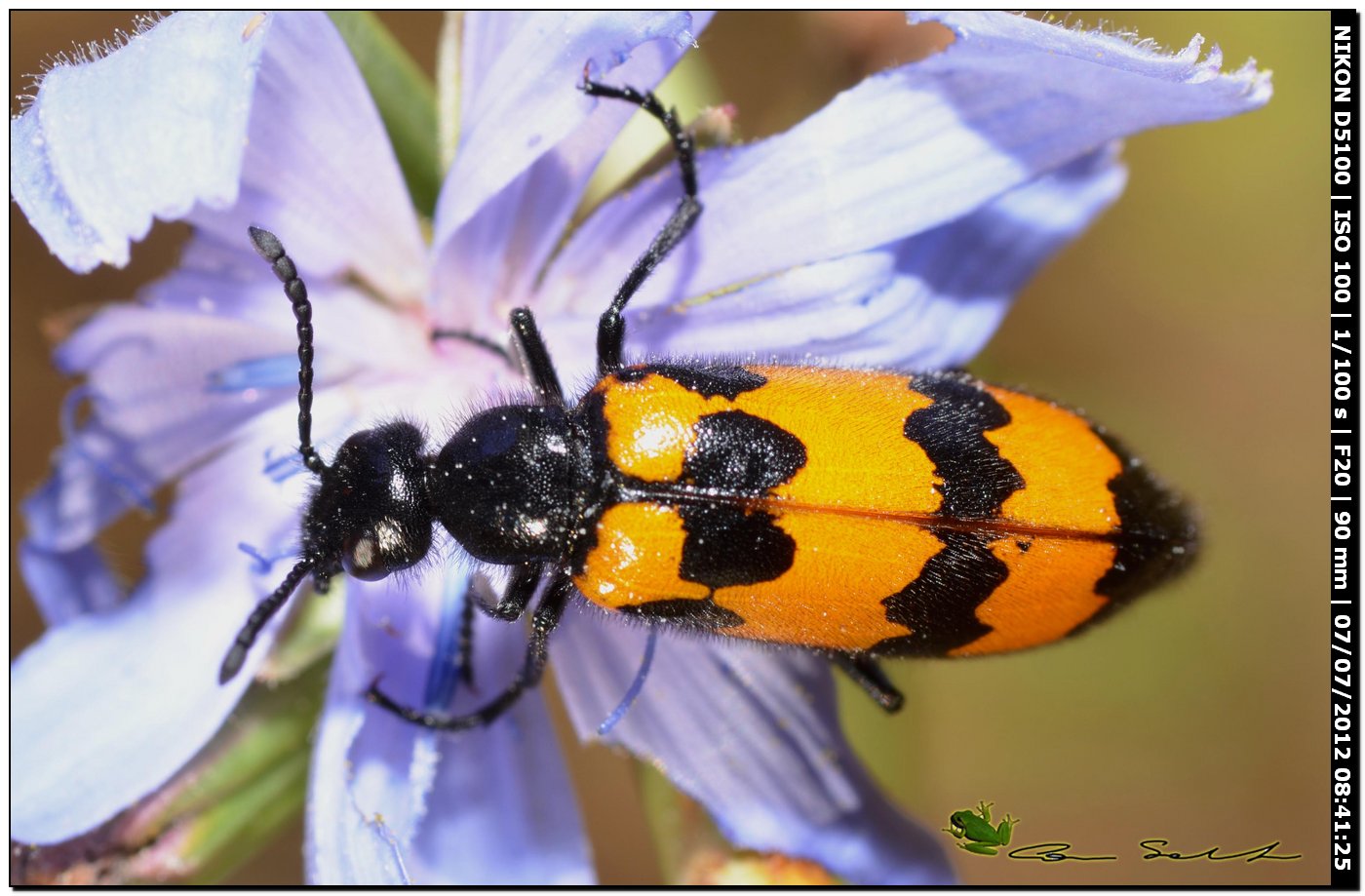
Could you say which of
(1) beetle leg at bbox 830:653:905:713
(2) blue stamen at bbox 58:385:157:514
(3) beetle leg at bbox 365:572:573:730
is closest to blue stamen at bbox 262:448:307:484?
(2) blue stamen at bbox 58:385:157:514

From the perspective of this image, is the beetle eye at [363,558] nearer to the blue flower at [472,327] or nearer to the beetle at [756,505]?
the beetle at [756,505]

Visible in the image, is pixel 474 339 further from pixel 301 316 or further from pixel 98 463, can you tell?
pixel 98 463

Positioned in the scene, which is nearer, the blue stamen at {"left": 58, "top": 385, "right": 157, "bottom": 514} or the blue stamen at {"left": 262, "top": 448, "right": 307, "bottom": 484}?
the blue stamen at {"left": 262, "top": 448, "right": 307, "bottom": 484}

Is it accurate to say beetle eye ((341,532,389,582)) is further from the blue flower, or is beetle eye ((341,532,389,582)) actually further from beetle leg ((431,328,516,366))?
beetle leg ((431,328,516,366))

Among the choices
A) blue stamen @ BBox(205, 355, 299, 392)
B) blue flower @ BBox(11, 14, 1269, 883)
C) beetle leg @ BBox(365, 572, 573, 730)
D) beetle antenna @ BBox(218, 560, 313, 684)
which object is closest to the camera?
blue flower @ BBox(11, 14, 1269, 883)

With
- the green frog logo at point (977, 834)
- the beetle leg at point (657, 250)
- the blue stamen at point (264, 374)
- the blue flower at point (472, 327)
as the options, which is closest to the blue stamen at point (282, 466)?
the blue flower at point (472, 327)

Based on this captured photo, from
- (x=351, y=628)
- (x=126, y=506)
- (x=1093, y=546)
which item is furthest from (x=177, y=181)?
(x=1093, y=546)
